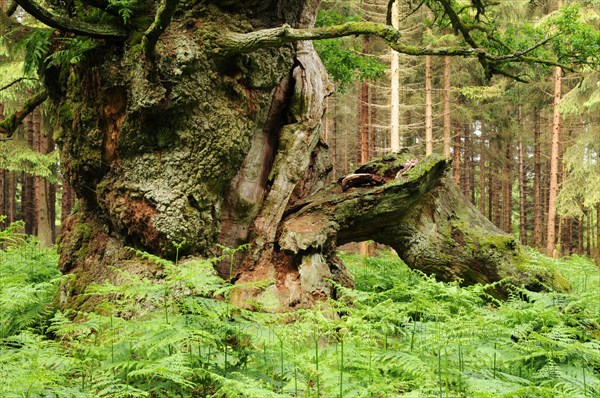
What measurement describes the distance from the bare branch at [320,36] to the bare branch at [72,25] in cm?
125

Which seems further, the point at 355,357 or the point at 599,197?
the point at 599,197

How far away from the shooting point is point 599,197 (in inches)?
704

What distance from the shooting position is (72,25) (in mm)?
4797

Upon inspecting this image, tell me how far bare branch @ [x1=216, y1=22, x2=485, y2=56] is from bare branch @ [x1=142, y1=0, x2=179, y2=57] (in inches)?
32.5

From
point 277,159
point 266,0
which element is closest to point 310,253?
point 277,159

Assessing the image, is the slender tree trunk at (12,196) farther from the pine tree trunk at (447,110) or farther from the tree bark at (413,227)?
the tree bark at (413,227)

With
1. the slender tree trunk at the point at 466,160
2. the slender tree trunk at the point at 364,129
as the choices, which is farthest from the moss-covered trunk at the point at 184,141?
the slender tree trunk at the point at 466,160

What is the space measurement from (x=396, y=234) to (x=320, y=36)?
2.91m

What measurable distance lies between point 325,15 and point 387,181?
17.7 ft

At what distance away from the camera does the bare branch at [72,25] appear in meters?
4.33

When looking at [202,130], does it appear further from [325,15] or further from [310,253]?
[325,15]

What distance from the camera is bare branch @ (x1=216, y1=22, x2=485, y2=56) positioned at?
504 cm

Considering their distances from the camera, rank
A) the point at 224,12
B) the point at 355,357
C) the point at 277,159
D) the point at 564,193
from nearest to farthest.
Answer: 1. the point at 355,357
2. the point at 224,12
3. the point at 277,159
4. the point at 564,193

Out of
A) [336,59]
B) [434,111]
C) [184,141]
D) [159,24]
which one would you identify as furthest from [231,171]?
[434,111]
